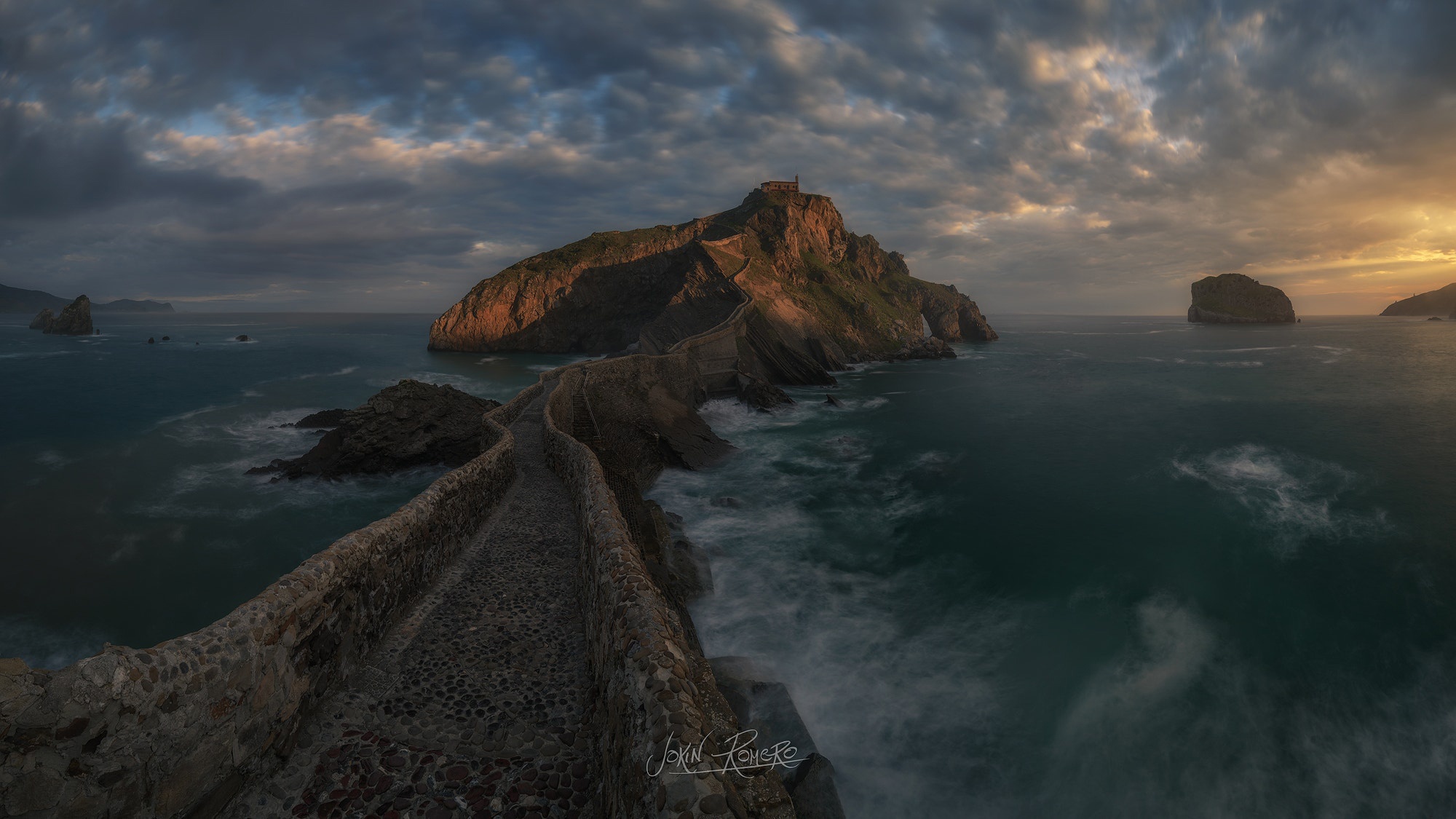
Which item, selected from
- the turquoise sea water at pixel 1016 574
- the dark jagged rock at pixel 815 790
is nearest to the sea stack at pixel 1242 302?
the turquoise sea water at pixel 1016 574

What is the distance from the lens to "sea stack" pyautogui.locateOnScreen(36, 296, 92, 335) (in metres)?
108

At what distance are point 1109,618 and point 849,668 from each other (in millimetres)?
8692

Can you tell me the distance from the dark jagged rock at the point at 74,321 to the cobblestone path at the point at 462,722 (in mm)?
157000

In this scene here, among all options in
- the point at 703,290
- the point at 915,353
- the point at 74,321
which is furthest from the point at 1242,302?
the point at 74,321

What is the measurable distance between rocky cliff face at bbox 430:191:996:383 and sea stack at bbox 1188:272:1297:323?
116 m

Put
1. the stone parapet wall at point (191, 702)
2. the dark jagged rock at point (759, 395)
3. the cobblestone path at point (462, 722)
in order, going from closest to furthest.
Result: the stone parapet wall at point (191, 702)
the cobblestone path at point (462, 722)
the dark jagged rock at point (759, 395)

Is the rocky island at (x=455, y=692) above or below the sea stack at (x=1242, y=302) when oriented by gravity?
below

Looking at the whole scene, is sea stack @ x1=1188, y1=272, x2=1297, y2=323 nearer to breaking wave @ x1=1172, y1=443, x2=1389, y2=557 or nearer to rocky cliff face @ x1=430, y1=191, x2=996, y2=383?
rocky cliff face @ x1=430, y1=191, x2=996, y2=383

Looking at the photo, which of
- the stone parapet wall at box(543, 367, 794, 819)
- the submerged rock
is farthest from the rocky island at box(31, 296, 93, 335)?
the stone parapet wall at box(543, 367, 794, 819)

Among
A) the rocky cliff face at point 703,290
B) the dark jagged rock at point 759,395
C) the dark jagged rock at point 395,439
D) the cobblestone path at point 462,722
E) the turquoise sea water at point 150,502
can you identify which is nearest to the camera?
the cobblestone path at point 462,722

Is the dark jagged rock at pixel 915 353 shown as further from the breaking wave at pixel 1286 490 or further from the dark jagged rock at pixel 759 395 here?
the breaking wave at pixel 1286 490

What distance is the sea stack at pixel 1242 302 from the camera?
15150 centimetres

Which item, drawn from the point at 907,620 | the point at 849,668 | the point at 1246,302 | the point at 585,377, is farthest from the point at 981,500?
the point at 1246,302

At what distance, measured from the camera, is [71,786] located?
4332 millimetres
